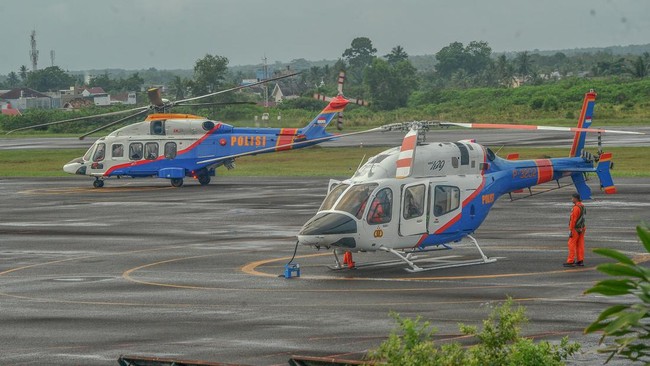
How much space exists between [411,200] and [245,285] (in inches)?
166

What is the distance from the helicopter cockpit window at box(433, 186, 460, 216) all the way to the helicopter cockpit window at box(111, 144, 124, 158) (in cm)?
2753

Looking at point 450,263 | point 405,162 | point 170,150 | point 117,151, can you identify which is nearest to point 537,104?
point 170,150

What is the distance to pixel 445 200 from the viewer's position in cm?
2584

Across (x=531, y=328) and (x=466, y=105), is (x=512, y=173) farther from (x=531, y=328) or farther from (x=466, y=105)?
(x=466, y=105)

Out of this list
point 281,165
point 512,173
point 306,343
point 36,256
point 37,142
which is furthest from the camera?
point 37,142

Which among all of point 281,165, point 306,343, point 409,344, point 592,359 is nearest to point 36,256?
point 306,343

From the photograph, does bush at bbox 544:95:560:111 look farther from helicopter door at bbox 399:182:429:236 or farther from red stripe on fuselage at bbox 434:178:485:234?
helicopter door at bbox 399:182:429:236

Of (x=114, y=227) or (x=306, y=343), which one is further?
(x=114, y=227)

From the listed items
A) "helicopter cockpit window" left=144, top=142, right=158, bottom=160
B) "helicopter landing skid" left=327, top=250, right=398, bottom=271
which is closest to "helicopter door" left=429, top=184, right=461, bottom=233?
"helicopter landing skid" left=327, top=250, right=398, bottom=271

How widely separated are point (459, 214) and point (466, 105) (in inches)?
3889

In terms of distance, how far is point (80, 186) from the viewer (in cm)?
5391

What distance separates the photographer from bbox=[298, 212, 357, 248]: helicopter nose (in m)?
24.3

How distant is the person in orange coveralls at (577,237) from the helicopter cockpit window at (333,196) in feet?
16.9

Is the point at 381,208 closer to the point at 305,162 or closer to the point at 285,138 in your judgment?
the point at 285,138
